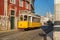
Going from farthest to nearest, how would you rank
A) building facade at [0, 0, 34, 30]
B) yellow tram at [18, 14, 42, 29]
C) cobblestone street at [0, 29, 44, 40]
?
yellow tram at [18, 14, 42, 29], building facade at [0, 0, 34, 30], cobblestone street at [0, 29, 44, 40]

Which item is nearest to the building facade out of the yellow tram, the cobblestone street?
the yellow tram

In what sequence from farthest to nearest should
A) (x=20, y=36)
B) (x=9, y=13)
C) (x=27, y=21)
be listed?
(x=9, y=13)
(x=27, y=21)
(x=20, y=36)

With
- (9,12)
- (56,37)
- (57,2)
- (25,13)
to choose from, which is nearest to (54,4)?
(57,2)

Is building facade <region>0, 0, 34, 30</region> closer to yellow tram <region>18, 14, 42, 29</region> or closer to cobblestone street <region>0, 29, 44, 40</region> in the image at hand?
yellow tram <region>18, 14, 42, 29</region>

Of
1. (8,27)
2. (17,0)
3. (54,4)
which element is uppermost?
(17,0)

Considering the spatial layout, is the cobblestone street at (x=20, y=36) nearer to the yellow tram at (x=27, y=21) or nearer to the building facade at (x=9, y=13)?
the building facade at (x=9, y=13)

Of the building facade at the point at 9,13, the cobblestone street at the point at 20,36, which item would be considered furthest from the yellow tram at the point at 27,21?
the cobblestone street at the point at 20,36

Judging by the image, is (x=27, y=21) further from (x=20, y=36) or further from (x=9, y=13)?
(x=20, y=36)

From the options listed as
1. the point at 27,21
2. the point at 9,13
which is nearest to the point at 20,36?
the point at 27,21

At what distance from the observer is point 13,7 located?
1633 inches

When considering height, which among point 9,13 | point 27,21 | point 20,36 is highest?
point 9,13

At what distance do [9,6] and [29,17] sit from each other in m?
4.50

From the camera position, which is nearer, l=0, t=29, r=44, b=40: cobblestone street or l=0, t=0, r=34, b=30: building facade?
l=0, t=29, r=44, b=40: cobblestone street

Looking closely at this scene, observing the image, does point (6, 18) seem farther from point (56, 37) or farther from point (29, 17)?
point (56, 37)
